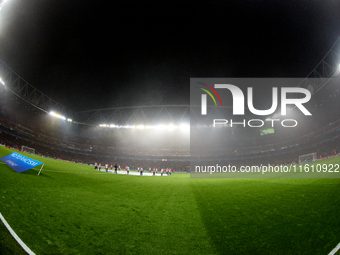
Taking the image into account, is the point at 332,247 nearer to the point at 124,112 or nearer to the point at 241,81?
the point at 241,81

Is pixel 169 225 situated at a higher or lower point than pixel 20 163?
lower

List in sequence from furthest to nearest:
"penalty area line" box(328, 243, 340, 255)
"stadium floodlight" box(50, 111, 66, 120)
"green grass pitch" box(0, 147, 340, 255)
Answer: "stadium floodlight" box(50, 111, 66, 120) < "green grass pitch" box(0, 147, 340, 255) < "penalty area line" box(328, 243, 340, 255)

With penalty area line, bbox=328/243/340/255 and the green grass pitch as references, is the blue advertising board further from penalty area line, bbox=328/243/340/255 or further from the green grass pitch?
penalty area line, bbox=328/243/340/255

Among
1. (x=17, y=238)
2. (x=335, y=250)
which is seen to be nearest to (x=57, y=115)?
(x=17, y=238)

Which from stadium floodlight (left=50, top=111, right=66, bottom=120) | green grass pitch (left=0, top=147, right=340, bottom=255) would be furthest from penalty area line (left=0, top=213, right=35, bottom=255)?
stadium floodlight (left=50, top=111, right=66, bottom=120)

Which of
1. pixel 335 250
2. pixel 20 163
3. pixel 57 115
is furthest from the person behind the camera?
pixel 57 115

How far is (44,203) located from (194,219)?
3898mm

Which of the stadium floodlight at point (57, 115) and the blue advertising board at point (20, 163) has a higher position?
the stadium floodlight at point (57, 115)

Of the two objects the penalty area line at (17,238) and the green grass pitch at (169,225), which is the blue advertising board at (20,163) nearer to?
the green grass pitch at (169,225)

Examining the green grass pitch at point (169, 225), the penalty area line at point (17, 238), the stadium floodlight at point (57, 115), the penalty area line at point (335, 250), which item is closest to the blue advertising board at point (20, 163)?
the green grass pitch at point (169, 225)

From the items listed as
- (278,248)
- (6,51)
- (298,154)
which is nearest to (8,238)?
(278,248)

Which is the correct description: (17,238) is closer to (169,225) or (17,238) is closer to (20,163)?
(169,225)

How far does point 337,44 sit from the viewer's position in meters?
15.0

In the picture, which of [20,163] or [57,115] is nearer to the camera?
[20,163]
